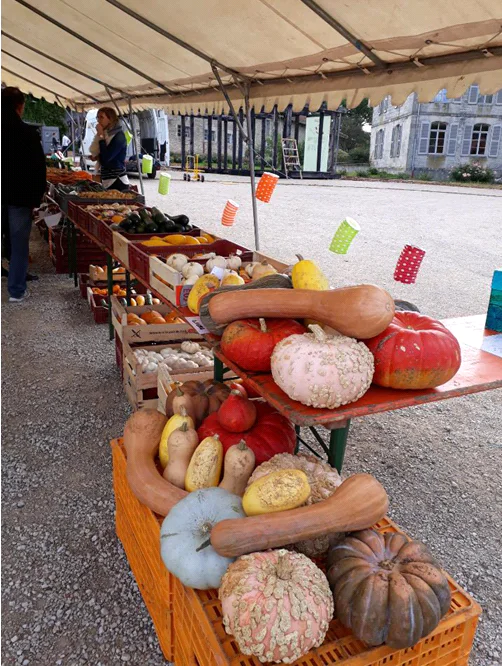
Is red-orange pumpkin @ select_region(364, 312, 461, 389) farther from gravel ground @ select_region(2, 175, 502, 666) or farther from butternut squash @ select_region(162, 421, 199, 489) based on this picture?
gravel ground @ select_region(2, 175, 502, 666)

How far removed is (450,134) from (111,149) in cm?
3360

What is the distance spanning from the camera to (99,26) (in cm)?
557

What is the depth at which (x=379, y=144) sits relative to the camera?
41812mm

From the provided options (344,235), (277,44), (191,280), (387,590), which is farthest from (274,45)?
(387,590)

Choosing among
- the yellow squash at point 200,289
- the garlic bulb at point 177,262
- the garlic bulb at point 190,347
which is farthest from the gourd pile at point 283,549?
the garlic bulb at point 190,347

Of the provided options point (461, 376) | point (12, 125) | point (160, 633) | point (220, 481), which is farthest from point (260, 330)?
point (12, 125)

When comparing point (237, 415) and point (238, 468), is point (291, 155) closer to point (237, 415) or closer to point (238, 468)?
point (237, 415)

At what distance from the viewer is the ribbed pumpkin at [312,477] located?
66.2 inches

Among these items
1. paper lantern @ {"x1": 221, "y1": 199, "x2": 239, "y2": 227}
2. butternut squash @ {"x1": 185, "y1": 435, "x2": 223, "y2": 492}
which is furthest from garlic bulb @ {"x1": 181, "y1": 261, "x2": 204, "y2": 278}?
paper lantern @ {"x1": 221, "y1": 199, "x2": 239, "y2": 227}

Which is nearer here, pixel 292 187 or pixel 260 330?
pixel 260 330

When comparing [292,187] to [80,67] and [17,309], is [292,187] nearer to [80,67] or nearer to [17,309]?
[80,67]

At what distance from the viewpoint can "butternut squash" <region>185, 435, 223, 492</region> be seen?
6.33 feet

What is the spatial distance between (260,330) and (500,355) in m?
1.17

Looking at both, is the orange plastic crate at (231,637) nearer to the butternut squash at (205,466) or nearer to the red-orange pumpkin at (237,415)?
the butternut squash at (205,466)
